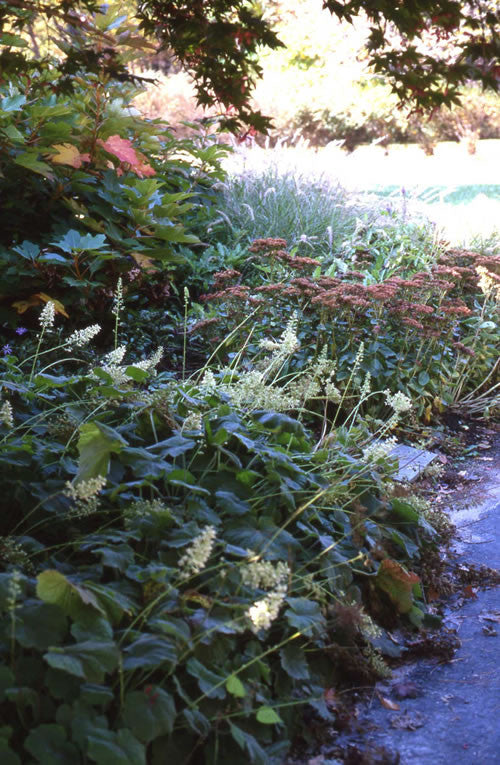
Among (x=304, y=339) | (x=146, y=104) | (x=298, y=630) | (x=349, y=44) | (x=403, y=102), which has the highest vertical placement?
(x=349, y=44)

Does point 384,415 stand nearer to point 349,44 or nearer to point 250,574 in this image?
point 250,574

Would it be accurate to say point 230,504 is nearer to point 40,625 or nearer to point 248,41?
point 40,625

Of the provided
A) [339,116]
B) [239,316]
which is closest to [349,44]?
[339,116]

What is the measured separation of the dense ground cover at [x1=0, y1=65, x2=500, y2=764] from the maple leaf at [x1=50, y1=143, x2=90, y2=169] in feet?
0.03

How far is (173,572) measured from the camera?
5.89ft

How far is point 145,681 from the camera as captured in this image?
1.66m

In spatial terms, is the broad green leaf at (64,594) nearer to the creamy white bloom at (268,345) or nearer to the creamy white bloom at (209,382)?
the creamy white bloom at (209,382)

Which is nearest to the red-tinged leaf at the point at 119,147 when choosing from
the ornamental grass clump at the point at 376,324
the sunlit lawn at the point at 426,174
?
the ornamental grass clump at the point at 376,324

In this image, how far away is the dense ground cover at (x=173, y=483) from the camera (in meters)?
1.57

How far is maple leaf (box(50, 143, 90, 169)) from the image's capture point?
3.63 m

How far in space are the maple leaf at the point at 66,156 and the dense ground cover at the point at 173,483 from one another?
1cm

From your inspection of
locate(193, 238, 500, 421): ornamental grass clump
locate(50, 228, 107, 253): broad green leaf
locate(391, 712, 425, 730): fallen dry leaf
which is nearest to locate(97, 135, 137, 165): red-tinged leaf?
locate(50, 228, 107, 253): broad green leaf

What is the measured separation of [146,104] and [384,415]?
56.0ft

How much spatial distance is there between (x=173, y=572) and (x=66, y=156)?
2.54 metres
